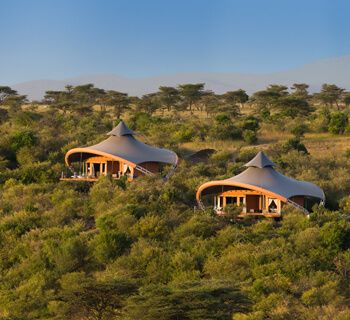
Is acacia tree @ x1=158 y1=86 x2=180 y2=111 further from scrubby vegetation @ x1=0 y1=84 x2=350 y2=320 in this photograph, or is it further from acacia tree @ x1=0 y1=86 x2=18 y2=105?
scrubby vegetation @ x1=0 y1=84 x2=350 y2=320

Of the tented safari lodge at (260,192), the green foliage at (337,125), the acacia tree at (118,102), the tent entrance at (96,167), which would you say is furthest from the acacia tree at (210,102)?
the tented safari lodge at (260,192)

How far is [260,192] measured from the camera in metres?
39.5

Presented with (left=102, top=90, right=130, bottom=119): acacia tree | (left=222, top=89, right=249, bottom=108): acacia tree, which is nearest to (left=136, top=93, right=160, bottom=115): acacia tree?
(left=102, top=90, right=130, bottom=119): acacia tree

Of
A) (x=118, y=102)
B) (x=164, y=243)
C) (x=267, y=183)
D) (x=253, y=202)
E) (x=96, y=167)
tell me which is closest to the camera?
(x=164, y=243)

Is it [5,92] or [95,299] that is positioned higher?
[5,92]

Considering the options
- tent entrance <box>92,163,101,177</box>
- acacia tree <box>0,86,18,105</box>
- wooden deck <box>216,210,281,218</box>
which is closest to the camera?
wooden deck <box>216,210,281,218</box>

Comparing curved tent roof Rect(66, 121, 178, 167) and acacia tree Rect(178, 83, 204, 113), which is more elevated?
acacia tree Rect(178, 83, 204, 113)

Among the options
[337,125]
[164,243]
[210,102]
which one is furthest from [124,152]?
[210,102]

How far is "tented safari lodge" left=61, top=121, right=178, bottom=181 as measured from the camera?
4584cm

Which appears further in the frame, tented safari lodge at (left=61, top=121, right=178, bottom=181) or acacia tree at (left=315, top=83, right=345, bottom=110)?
acacia tree at (left=315, top=83, right=345, bottom=110)

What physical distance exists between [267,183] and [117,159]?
1053cm

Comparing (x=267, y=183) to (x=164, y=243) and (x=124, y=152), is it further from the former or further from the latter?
(x=124, y=152)

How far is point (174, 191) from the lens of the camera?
133ft

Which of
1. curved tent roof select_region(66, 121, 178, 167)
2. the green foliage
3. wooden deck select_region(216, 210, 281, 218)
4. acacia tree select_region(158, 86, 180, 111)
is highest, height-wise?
acacia tree select_region(158, 86, 180, 111)
